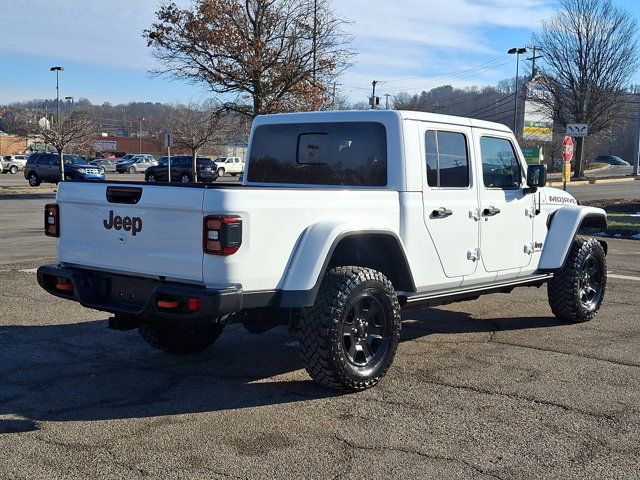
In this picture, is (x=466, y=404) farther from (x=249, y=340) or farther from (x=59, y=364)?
(x=59, y=364)

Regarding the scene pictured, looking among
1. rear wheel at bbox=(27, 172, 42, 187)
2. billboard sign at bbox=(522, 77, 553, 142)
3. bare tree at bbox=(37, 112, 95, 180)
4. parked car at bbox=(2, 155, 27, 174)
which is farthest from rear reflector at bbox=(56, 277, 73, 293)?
parked car at bbox=(2, 155, 27, 174)

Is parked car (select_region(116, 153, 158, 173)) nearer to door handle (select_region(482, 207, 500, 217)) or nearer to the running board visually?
the running board

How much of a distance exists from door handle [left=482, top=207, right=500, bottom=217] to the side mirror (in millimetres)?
582

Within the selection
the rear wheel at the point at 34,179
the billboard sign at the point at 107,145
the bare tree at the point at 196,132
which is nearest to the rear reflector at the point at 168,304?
the rear wheel at the point at 34,179

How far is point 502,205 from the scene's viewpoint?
638 centimetres

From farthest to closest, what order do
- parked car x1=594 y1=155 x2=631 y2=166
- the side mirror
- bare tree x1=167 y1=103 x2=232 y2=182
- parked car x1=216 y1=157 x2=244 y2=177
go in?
parked car x1=594 y1=155 x2=631 y2=166
parked car x1=216 y1=157 x2=244 y2=177
bare tree x1=167 y1=103 x2=232 y2=182
the side mirror

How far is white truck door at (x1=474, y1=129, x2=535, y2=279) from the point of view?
6.20 meters

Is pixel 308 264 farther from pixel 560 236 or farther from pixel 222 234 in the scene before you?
pixel 560 236

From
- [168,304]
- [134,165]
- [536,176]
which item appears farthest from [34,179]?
[168,304]

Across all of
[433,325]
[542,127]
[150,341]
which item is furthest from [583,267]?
[542,127]

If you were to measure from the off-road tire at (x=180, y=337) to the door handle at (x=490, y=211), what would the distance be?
8.05ft

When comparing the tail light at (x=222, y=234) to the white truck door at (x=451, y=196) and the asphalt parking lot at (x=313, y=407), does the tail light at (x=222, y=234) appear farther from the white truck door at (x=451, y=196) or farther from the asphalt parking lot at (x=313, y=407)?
the white truck door at (x=451, y=196)

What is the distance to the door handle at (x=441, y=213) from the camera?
5.57 metres

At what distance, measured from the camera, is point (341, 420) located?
450cm
